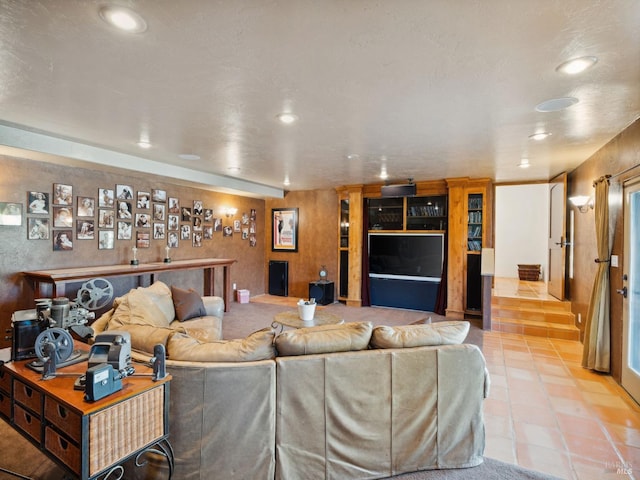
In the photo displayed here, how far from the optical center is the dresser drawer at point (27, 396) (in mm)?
1724

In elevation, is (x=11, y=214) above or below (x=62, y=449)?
above

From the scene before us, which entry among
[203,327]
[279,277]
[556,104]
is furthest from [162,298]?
[556,104]

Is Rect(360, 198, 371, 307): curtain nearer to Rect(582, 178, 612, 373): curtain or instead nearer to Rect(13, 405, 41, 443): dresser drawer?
Rect(582, 178, 612, 373): curtain

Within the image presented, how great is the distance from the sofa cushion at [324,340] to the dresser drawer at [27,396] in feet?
4.05

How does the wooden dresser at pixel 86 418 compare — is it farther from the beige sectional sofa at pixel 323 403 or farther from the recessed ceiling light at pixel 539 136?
the recessed ceiling light at pixel 539 136

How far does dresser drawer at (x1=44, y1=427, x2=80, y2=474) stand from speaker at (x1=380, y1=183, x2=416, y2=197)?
564 centimetres

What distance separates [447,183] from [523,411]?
4170 mm

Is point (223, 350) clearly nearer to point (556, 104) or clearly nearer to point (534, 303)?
point (556, 104)

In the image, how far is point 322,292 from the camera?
710 cm

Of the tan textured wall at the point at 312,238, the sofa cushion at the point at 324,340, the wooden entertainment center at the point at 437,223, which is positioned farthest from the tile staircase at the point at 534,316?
the sofa cushion at the point at 324,340

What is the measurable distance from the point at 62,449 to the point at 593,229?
5376 millimetres

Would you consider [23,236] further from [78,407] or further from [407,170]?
[407,170]

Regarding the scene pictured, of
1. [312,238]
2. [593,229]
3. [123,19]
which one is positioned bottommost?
[312,238]

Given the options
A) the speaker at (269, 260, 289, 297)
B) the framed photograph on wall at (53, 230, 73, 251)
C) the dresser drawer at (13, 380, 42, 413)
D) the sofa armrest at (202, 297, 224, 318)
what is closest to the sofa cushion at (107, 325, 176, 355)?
the dresser drawer at (13, 380, 42, 413)
